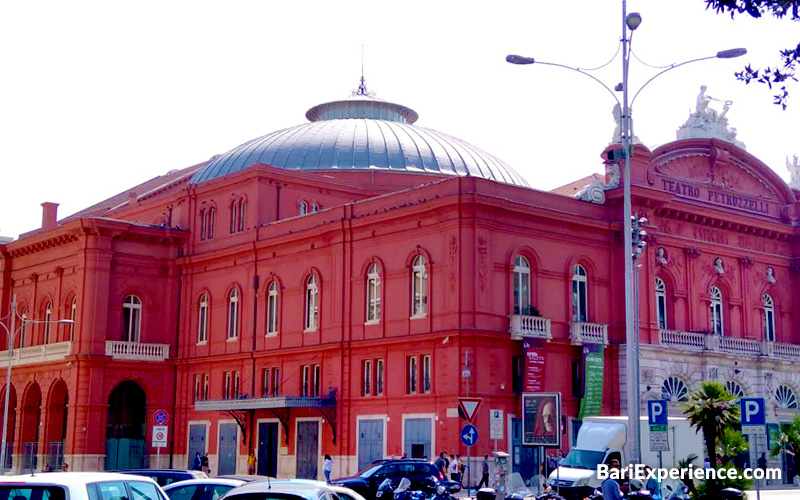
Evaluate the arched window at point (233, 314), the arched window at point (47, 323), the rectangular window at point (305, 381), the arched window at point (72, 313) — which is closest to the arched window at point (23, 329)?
the arched window at point (47, 323)

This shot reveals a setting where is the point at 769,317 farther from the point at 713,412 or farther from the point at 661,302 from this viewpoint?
Result: the point at 713,412

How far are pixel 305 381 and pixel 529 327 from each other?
37.0ft

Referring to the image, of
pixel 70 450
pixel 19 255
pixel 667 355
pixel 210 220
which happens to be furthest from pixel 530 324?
pixel 19 255

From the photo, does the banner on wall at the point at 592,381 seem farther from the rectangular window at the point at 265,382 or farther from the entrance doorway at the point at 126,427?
the entrance doorway at the point at 126,427

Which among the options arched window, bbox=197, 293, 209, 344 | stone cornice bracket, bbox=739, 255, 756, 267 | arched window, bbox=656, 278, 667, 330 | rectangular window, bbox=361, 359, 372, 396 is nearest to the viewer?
rectangular window, bbox=361, 359, 372, 396

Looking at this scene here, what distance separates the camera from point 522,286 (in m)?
44.2

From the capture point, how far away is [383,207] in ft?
153

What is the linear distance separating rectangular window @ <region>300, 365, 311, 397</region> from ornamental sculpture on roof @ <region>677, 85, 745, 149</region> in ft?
67.1

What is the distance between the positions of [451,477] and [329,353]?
10.8m

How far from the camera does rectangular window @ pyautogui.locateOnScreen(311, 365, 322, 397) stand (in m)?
48.2

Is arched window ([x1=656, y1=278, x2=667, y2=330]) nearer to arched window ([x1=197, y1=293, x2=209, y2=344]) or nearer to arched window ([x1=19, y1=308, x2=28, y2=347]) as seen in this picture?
arched window ([x1=197, y1=293, x2=209, y2=344])

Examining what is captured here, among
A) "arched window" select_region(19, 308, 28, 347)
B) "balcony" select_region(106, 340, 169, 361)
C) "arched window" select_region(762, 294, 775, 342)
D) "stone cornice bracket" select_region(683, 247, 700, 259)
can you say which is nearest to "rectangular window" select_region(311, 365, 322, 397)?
"balcony" select_region(106, 340, 169, 361)

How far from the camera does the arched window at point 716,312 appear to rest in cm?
5159

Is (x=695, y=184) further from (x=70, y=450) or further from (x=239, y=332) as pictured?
(x=70, y=450)
